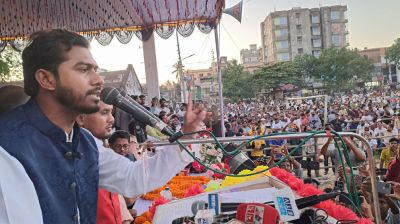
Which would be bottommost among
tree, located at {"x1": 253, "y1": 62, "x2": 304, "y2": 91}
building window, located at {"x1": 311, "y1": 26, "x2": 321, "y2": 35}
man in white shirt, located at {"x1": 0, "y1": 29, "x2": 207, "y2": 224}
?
man in white shirt, located at {"x1": 0, "y1": 29, "x2": 207, "y2": 224}

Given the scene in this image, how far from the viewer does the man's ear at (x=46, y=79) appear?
4.56ft

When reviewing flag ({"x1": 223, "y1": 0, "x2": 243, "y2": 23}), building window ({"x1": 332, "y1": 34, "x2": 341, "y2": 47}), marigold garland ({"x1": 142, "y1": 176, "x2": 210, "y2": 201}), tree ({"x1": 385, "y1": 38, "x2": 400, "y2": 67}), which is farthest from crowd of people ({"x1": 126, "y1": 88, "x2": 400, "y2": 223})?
building window ({"x1": 332, "y1": 34, "x2": 341, "y2": 47})

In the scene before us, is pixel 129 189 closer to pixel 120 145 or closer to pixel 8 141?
pixel 8 141

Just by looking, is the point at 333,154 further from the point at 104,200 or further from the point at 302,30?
the point at 302,30

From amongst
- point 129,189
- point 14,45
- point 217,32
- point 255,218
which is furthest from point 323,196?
point 14,45

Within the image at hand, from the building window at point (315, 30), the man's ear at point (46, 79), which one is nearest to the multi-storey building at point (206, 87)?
the man's ear at point (46, 79)

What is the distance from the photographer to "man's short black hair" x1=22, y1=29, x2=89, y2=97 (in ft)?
4.57

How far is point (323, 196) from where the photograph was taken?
2.17 metres

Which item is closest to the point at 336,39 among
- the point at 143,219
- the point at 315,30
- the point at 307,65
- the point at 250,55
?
the point at 315,30

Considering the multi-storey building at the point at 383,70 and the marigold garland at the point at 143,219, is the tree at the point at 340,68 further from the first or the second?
the marigold garland at the point at 143,219

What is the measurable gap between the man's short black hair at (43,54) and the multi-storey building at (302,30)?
258 feet

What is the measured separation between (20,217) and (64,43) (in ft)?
2.09

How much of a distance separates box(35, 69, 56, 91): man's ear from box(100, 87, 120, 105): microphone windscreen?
26cm

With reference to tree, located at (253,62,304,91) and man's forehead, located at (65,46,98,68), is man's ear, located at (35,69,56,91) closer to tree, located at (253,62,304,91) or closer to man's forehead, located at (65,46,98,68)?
man's forehead, located at (65,46,98,68)
